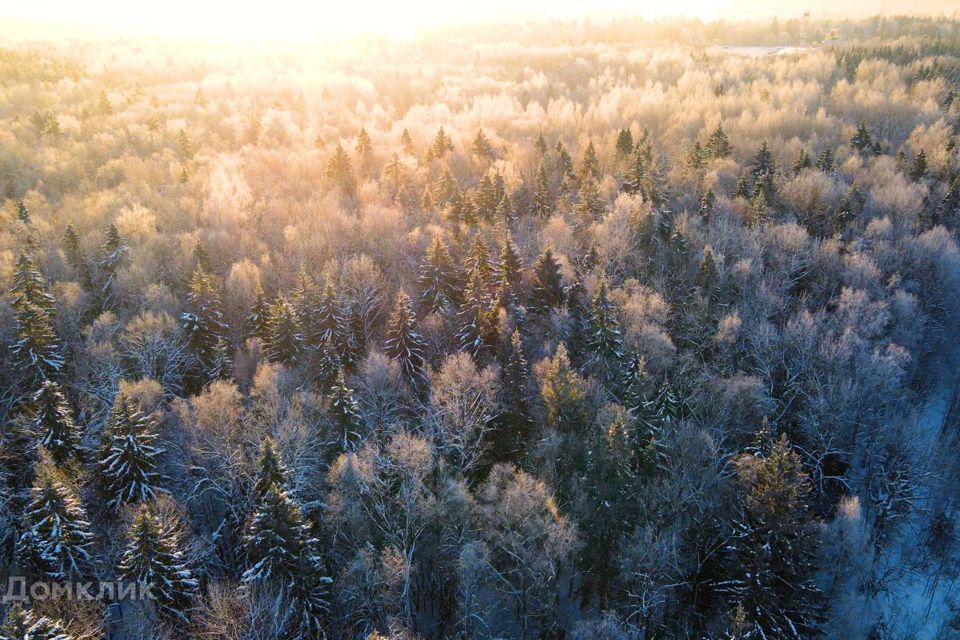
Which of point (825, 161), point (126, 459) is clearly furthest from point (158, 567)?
point (825, 161)

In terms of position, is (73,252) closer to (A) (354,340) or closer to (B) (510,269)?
(A) (354,340)

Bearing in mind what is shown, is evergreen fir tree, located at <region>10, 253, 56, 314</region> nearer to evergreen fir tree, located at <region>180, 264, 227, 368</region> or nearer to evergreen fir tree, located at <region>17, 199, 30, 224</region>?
evergreen fir tree, located at <region>180, 264, 227, 368</region>

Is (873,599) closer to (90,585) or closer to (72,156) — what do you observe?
(90,585)

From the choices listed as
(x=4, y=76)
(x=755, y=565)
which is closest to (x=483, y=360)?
(x=755, y=565)

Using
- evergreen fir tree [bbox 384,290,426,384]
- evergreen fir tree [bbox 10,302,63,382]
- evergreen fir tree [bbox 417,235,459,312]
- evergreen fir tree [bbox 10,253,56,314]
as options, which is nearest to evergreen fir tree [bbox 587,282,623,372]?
evergreen fir tree [bbox 384,290,426,384]

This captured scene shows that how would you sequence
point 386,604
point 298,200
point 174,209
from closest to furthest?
point 386,604
point 174,209
point 298,200
